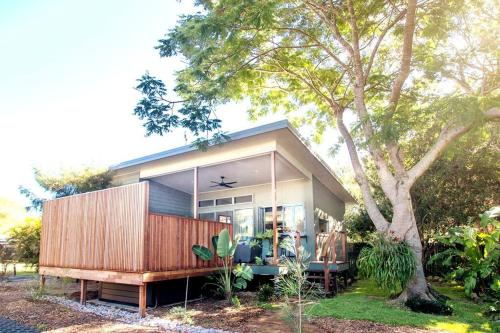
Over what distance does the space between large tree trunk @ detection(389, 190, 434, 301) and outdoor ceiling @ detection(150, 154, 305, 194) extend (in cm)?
380

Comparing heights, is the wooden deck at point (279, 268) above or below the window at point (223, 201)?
below

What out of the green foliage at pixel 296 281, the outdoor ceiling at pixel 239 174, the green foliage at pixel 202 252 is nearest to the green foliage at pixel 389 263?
the green foliage at pixel 296 281

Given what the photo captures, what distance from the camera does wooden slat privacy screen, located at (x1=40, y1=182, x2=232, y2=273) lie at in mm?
7453

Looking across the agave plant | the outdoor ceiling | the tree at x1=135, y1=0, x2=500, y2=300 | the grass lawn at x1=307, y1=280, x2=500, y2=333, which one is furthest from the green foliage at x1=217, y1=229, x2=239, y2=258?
the outdoor ceiling

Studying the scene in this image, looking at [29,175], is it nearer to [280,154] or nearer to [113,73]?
[113,73]

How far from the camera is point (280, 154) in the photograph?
34.3 feet

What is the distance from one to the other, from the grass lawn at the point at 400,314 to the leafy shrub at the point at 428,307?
0.17 metres

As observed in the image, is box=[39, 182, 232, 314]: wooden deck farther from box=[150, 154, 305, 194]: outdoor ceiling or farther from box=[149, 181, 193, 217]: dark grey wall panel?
box=[149, 181, 193, 217]: dark grey wall panel

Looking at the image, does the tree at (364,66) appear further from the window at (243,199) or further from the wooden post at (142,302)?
the window at (243,199)

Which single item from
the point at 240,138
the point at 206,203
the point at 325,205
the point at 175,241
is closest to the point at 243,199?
the point at 206,203

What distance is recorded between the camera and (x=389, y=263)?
25.2 ft

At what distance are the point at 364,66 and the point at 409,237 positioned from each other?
6322 millimetres

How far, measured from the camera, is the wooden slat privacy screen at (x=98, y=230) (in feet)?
24.6

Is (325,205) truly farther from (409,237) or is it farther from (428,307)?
A: (428,307)
